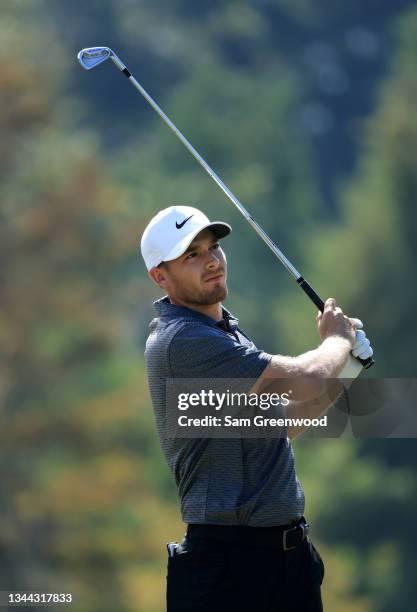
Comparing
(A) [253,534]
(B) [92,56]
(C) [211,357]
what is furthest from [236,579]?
(B) [92,56]

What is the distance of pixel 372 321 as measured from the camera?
22.3 metres

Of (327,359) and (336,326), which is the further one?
(336,326)

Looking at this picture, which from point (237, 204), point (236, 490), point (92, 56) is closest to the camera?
point (236, 490)

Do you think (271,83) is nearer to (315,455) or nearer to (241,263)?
(241,263)

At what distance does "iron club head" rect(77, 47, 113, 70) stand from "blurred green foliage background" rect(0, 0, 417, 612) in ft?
32.9

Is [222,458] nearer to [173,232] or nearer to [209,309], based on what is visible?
[209,309]

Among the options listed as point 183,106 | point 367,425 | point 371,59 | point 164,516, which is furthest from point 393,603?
point 371,59

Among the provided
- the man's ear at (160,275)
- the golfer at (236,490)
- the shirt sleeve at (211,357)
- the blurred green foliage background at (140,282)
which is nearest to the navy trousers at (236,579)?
the golfer at (236,490)

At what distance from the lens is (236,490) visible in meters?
3.18

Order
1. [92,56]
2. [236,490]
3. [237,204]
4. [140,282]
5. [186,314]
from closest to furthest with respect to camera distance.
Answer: [236,490]
[186,314]
[237,204]
[92,56]
[140,282]

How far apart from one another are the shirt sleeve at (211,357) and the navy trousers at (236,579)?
410mm

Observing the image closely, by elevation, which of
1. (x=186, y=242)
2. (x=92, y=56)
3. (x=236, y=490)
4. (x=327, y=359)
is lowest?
(x=236, y=490)

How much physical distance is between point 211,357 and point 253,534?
441 millimetres

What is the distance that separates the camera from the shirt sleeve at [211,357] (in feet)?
10.4
